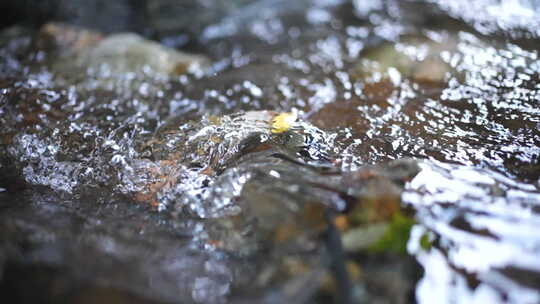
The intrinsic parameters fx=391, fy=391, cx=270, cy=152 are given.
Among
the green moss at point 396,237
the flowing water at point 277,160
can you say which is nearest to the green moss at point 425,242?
the flowing water at point 277,160

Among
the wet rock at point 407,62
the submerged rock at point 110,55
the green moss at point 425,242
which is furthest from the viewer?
the submerged rock at point 110,55

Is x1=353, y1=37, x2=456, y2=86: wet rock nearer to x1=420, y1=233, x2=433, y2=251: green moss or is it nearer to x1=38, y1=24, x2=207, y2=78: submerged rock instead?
x1=38, y1=24, x2=207, y2=78: submerged rock

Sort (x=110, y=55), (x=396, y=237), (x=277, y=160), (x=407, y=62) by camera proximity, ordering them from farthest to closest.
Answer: (x=110, y=55) → (x=407, y=62) → (x=277, y=160) → (x=396, y=237)

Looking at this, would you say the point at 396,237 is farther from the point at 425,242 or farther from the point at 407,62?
the point at 407,62

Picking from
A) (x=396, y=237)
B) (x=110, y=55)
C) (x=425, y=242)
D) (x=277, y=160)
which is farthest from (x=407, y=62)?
(x=110, y=55)

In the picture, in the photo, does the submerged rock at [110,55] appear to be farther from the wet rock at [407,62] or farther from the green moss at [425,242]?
the green moss at [425,242]
